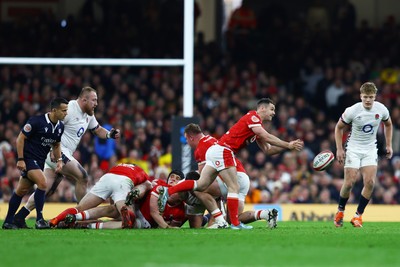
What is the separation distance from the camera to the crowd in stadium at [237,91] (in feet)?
71.8

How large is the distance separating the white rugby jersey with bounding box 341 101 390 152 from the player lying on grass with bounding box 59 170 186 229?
264cm

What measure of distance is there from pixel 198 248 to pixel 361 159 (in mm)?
4920

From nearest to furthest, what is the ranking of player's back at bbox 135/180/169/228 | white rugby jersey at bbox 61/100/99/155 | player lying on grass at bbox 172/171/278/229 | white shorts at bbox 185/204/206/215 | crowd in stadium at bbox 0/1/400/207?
player lying on grass at bbox 172/171/278/229 → player's back at bbox 135/180/169/228 → white shorts at bbox 185/204/206/215 → white rugby jersey at bbox 61/100/99/155 → crowd in stadium at bbox 0/1/400/207

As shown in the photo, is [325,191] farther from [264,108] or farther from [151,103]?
[264,108]

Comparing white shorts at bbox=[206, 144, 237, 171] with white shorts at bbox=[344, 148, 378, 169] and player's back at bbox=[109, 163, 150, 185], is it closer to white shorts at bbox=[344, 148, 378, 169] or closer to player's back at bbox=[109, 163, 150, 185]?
player's back at bbox=[109, 163, 150, 185]

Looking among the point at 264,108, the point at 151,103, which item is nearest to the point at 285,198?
the point at 151,103

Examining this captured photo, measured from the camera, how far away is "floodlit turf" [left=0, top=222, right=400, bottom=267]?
30.5ft

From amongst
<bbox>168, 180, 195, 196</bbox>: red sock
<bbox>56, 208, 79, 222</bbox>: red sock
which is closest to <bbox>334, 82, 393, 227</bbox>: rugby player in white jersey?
<bbox>168, 180, 195, 196</bbox>: red sock

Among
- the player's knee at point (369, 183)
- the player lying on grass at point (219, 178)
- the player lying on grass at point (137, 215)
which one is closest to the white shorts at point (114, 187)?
the player lying on grass at point (137, 215)

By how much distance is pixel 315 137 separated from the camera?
77.7 feet

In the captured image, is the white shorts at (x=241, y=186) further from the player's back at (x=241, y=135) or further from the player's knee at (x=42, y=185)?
the player's knee at (x=42, y=185)

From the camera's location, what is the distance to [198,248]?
10.5m

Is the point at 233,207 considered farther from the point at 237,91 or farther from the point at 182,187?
the point at 237,91

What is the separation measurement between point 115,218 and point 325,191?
8042mm
